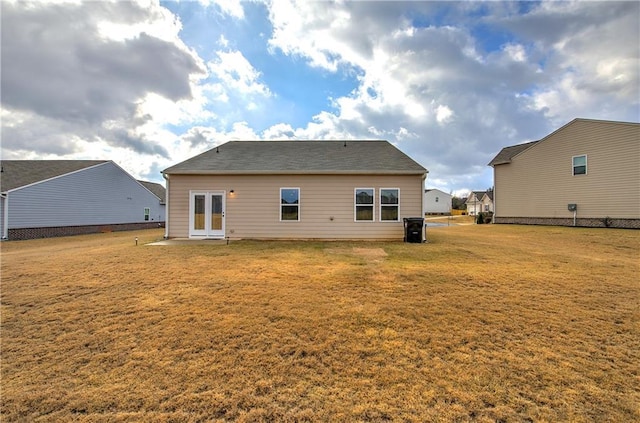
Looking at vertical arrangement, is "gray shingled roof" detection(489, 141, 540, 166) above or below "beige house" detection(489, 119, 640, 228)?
above

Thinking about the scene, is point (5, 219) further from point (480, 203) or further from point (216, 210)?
point (480, 203)

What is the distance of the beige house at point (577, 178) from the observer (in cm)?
1447

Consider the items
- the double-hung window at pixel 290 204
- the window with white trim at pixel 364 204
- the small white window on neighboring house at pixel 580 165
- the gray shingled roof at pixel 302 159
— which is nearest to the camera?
the gray shingled roof at pixel 302 159

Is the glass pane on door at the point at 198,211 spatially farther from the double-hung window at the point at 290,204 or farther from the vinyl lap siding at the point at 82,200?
the vinyl lap siding at the point at 82,200

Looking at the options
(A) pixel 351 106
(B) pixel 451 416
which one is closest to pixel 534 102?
(A) pixel 351 106

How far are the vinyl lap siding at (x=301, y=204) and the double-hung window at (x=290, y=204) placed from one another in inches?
7.1

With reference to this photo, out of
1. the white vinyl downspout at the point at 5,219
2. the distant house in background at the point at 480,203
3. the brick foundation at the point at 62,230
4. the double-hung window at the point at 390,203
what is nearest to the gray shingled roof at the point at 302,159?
the double-hung window at the point at 390,203

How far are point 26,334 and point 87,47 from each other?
14.8m

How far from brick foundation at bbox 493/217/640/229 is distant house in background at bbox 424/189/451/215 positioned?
107 ft

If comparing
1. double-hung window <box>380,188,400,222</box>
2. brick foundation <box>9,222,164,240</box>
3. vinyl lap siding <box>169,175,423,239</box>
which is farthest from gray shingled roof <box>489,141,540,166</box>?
brick foundation <box>9,222,164,240</box>

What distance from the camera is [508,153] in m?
21.1

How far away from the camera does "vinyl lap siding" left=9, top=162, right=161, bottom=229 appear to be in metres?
15.4

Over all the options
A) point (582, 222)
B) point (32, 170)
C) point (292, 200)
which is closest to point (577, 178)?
point (582, 222)

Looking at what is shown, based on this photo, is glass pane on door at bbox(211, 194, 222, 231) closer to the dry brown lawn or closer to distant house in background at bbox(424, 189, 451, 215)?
the dry brown lawn
